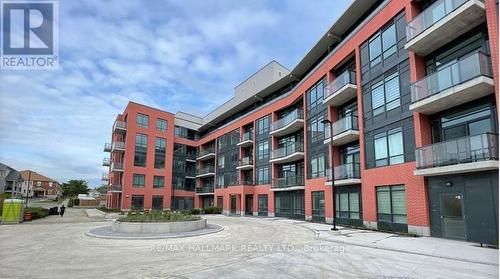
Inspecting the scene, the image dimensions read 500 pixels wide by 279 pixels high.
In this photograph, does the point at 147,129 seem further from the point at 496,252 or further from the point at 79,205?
the point at 496,252

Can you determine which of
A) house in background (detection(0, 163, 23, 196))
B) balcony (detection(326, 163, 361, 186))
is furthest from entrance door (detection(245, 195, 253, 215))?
house in background (detection(0, 163, 23, 196))

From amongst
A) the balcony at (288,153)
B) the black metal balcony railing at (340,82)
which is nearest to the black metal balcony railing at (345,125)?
the black metal balcony railing at (340,82)

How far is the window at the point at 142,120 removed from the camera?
48781 millimetres

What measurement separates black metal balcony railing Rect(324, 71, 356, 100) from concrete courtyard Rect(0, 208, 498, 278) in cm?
1145

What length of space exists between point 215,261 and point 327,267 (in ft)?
11.7

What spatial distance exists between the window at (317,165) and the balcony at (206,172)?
2368cm

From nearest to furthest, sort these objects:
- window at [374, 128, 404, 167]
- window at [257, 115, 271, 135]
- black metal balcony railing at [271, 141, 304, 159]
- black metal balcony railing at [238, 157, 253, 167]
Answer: window at [374, 128, 404, 167]
black metal balcony railing at [271, 141, 304, 159]
window at [257, 115, 271, 135]
black metal balcony railing at [238, 157, 253, 167]

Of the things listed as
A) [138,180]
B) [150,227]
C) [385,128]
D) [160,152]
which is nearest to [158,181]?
[138,180]

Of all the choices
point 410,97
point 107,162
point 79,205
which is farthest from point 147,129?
point 410,97

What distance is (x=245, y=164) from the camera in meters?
40.3

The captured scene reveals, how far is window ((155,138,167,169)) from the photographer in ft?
165

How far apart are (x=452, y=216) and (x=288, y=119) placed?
63.6 ft

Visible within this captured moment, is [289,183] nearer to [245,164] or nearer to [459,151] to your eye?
[245,164]

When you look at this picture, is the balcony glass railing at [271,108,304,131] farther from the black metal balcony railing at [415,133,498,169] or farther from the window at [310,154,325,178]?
the black metal balcony railing at [415,133,498,169]
